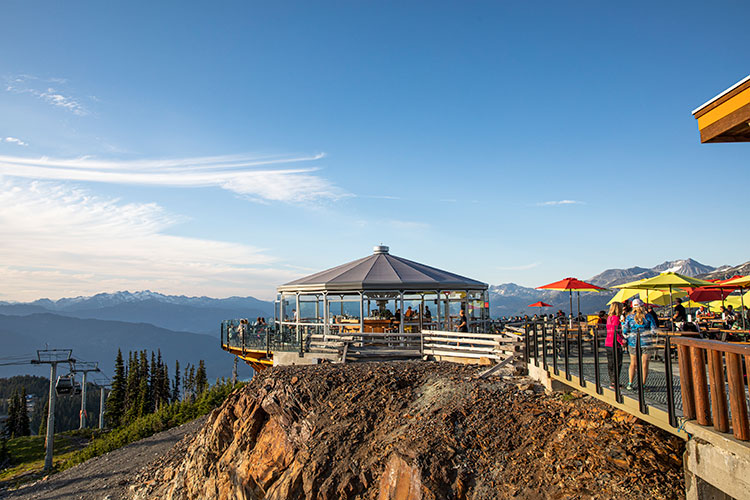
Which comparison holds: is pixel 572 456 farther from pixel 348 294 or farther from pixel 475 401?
pixel 348 294

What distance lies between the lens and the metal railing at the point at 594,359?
6.95 metres

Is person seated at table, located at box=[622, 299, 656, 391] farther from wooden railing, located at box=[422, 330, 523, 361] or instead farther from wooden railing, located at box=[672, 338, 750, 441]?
wooden railing, located at box=[422, 330, 523, 361]

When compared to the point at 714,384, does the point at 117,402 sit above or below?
below

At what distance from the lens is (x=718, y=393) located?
20.1 ft

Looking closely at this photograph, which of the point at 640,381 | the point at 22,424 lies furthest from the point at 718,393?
the point at 22,424

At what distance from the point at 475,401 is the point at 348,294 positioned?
11.1 metres

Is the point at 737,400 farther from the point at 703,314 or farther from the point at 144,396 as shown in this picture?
the point at 144,396

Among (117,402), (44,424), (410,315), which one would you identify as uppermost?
(410,315)

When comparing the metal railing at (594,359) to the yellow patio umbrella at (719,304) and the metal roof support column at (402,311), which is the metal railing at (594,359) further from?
the yellow patio umbrella at (719,304)

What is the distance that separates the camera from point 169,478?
1616 centimetres

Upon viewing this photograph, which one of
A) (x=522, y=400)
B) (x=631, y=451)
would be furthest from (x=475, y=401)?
(x=631, y=451)

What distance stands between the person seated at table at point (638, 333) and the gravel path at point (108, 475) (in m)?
16.3

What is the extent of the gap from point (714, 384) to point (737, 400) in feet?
1.08

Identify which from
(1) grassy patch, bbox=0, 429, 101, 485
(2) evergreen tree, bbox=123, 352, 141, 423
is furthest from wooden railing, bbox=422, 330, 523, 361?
(2) evergreen tree, bbox=123, 352, 141, 423
